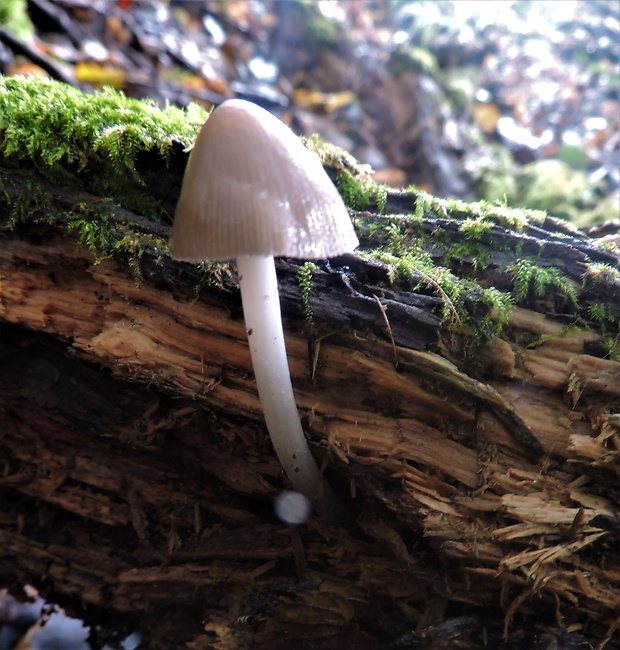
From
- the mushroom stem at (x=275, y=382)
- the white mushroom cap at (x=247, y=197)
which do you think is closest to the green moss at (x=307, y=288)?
the mushroom stem at (x=275, y=382)

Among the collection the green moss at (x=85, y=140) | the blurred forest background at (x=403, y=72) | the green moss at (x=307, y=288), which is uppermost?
the blurred forest background at (x=403, y=72)

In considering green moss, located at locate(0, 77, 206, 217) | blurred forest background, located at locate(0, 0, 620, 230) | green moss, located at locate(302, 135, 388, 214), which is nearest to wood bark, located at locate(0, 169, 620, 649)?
green moss, located at locate(0, 77, 206, 217)

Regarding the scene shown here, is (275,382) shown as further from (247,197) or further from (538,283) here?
(538,283)

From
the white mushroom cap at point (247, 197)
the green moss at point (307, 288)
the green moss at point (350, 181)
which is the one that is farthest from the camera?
the green moss at point (350, 181)

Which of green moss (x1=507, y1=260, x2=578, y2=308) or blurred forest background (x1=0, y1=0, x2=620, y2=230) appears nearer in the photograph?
green moss (x1=507, y1=260, x2=578, y2=308)

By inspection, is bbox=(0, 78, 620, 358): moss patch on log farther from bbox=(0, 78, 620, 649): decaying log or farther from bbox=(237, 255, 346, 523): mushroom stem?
bbox=(237, 255, 346, 523): mushroom stem

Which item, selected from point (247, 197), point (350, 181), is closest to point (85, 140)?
point (247, 197)

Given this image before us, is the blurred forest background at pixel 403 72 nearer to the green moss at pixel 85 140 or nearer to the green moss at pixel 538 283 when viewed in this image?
the green moss at pixel 85 140

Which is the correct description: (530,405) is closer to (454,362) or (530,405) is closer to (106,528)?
(454,362)
